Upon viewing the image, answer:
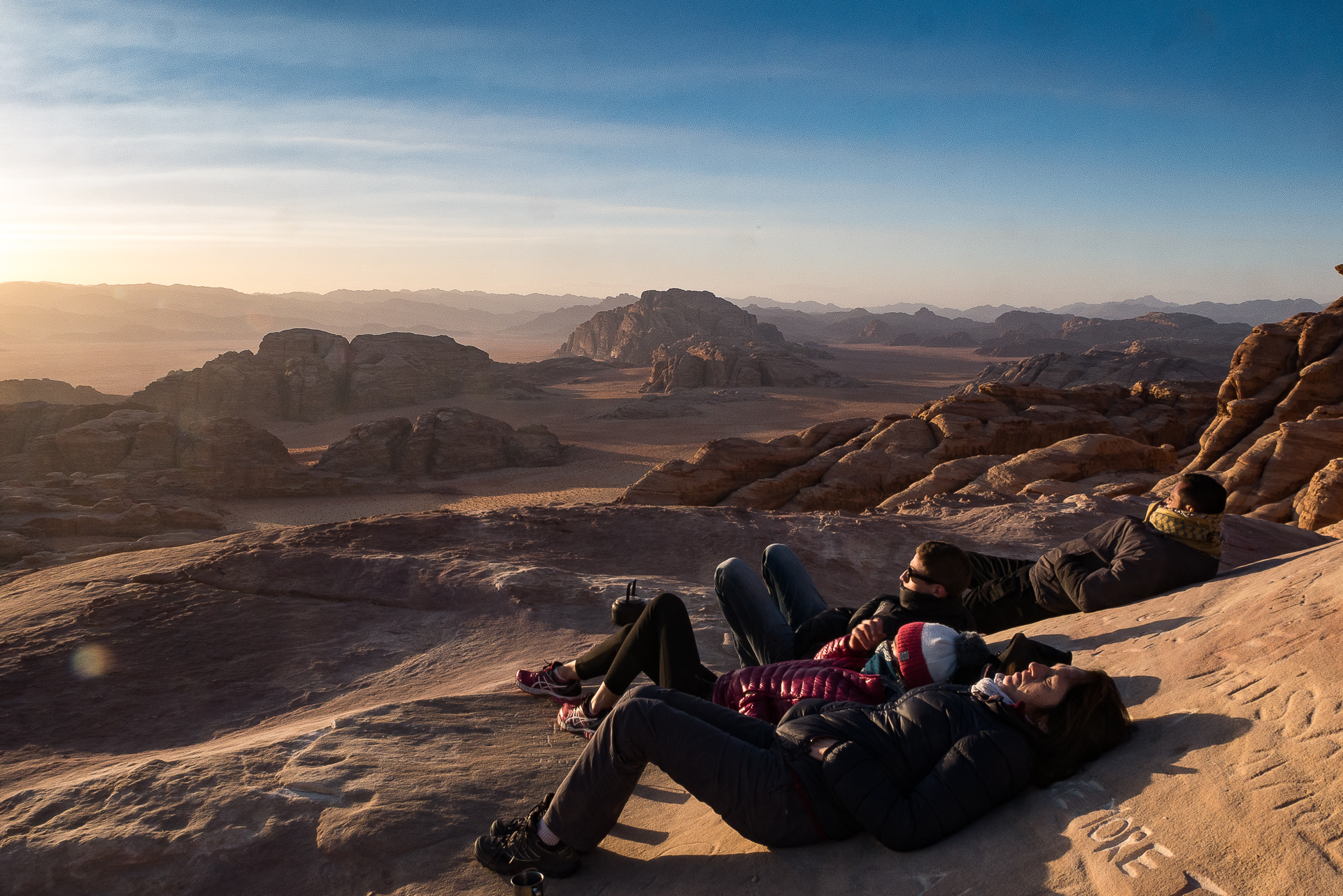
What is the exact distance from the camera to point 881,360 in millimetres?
107438

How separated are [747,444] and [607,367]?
6473 centimetres

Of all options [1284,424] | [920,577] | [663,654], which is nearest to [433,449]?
[1284,424]

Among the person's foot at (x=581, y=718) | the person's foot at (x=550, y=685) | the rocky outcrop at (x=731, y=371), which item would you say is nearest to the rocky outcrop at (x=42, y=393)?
the rocky outcrop at (x=731, y=371)

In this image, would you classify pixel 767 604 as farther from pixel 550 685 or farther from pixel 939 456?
pixel 939 456

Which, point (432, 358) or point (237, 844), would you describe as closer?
point (237, 844)

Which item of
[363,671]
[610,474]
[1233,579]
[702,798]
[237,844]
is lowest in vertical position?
[610,474]

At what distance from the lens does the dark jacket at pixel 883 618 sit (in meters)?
3.32

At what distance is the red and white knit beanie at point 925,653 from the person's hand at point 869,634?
217 millimetres

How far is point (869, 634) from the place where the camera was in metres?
3.13

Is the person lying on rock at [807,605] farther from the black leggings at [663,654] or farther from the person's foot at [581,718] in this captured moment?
the person's foot at [581,718]

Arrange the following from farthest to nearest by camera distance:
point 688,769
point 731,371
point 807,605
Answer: point 731,371, point 807,605, point 688,769

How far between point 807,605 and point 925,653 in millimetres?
1427

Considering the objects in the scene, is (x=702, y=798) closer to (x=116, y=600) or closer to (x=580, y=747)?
(x=580, y=747)

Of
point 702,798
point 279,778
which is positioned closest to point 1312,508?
point 702,798
